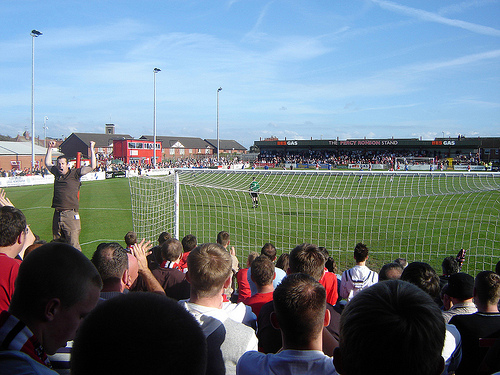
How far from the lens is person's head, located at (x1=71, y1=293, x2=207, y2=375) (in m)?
0.96

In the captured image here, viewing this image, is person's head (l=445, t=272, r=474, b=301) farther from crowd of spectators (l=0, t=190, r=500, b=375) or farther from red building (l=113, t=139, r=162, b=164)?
red building (l=113, t=139, r=162, b=164)


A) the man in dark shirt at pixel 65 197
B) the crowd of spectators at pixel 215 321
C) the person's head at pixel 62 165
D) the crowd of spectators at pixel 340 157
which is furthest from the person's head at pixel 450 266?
the crowd of spectators at pixel 340 157

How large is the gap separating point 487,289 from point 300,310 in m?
2.07

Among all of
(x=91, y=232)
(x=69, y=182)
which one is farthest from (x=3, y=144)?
(x=69, y=182)

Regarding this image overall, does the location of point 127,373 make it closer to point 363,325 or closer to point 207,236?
point 363,325

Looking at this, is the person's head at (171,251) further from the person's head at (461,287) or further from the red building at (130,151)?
the red building at (130,151)

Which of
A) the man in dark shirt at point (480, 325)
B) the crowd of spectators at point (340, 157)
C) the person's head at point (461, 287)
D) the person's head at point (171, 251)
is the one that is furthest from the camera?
the crowd of spectators at point (340, 157)

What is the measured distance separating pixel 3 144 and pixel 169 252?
73.1 meters

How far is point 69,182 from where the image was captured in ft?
25.4

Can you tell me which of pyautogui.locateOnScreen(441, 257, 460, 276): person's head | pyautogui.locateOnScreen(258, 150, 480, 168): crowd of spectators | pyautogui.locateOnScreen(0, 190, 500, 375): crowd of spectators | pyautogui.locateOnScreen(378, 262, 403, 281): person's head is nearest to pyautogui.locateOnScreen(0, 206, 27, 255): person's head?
pyautogui.locateOnScreen(0, 190, 500, 375): crowd of spectators

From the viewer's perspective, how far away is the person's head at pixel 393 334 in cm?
131

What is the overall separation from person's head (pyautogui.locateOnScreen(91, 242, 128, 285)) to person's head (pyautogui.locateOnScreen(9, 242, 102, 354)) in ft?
4.88

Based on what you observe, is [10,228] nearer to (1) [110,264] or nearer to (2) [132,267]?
(1) [110,264]

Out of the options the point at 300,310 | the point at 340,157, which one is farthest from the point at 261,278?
the point at 340,157
